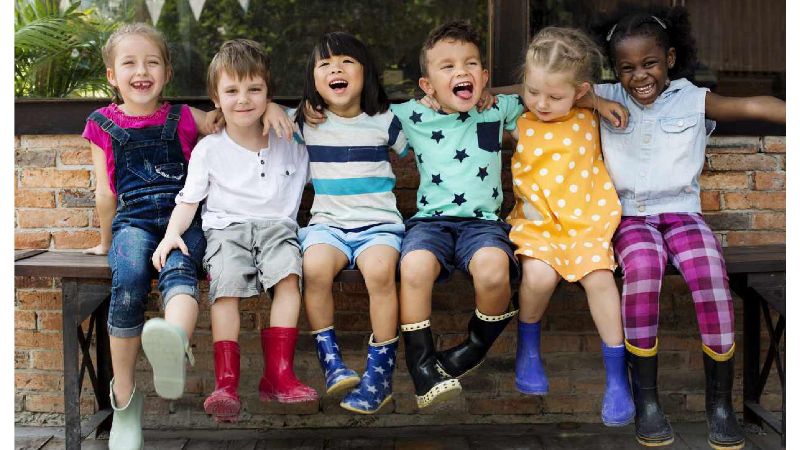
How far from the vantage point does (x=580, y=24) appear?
3721 mm

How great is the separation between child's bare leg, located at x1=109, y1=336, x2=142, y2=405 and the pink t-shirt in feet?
2.22

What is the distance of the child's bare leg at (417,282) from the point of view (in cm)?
280

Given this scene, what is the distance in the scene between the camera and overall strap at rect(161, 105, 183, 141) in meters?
3.20

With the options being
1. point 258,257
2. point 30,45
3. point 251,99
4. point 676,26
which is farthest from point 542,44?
point 30,45

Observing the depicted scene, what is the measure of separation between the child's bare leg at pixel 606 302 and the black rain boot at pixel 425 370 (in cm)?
57

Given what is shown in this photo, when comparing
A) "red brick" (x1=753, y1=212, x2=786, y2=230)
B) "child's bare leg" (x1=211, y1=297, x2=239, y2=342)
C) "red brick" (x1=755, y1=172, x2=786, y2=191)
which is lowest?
"child's bare leg" (x1=211, y1=297, x2=239, y2=342)

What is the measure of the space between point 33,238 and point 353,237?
150 centimetres

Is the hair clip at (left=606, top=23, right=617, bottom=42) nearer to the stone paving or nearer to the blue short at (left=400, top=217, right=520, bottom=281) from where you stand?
the blue short at (left=400, top=217, right=520, bottom=281)

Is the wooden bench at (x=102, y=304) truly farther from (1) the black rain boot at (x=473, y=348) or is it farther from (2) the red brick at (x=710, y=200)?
(1) the black rain boot at (x=473, y=348)

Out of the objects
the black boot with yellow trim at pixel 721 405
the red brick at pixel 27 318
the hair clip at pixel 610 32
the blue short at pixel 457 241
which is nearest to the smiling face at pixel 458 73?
the blue short at pixel 457 241

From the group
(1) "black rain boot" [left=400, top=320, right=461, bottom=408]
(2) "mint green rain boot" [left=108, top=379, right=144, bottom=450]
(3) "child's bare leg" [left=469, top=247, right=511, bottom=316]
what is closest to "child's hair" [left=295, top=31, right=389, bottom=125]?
(3) "child's bare leg" [left=469, top=247, right=511, bottom=316]

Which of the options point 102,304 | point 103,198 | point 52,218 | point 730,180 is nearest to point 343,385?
point 102,304

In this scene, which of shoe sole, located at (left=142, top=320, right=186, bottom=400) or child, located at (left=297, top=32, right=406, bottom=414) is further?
child, located at (left=297, top=32, right=406, bottom=414)

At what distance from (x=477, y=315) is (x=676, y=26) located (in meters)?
1.47
